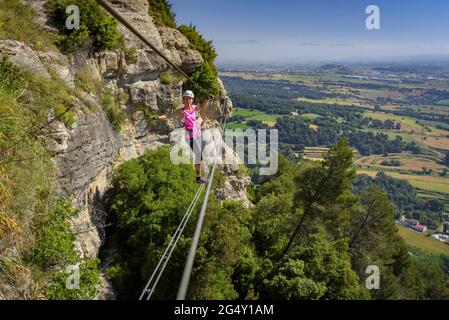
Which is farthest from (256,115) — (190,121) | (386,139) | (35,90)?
(190,121)

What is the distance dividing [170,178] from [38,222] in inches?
487

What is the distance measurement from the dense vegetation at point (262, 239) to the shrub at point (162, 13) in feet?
33.8

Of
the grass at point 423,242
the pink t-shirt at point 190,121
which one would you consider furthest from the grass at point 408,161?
the pink t-shirt at point 190,121

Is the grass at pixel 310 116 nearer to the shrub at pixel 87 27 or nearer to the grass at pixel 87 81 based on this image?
the shrub at pixel 87 27

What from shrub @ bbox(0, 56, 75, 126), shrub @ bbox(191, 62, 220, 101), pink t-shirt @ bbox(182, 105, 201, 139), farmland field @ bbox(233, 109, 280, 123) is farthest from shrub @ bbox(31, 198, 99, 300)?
farmland field @ bbox(233, 109, 280, 123)

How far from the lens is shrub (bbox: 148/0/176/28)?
25938 millimetres

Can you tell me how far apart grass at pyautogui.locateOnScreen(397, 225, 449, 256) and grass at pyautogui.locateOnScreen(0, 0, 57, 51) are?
71388 millimetres

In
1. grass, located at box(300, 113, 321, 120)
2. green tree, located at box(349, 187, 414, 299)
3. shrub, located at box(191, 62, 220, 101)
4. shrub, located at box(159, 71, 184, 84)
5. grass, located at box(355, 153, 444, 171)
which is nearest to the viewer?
shrub, located at box(159, 71, 184, 84)

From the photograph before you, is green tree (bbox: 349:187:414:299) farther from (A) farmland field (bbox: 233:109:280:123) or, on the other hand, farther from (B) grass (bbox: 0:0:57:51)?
(A) farmland field (bbox: 233:109:280:123)

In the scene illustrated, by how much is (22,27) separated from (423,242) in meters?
79.6

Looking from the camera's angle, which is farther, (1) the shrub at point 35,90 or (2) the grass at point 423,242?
(2) the grass at point 423,242

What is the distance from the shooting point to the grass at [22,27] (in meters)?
13.5

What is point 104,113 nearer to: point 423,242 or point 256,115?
point 423,242

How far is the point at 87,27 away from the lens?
18109 mm
